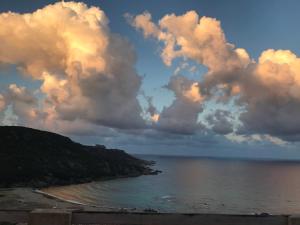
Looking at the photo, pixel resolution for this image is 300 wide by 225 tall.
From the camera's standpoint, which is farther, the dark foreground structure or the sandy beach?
the sandy beach

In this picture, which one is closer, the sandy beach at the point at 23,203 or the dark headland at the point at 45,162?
the sandy beach at the point at 23,203

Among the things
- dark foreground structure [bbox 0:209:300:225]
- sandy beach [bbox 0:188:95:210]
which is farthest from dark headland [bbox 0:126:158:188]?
dark foreground structure [bbox 0:209:300:225]

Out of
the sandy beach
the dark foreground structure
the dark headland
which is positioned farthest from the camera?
the dark headland

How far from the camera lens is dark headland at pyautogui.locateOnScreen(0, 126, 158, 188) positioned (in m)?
135

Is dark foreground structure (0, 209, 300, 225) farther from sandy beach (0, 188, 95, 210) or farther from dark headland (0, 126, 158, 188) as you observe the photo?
dark headland (0, 126, 158, 188)

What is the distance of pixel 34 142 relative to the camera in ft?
582

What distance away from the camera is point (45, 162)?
155 m

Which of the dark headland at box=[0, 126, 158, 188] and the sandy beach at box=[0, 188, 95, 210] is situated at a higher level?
the dark headland at box=[0, 126, 158, 188]

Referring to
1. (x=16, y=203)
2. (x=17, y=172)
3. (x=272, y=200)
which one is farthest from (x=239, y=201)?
(x=17, y=172)

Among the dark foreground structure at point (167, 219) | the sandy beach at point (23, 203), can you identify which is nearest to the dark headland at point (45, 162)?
the sandy beach at point (23, 203)

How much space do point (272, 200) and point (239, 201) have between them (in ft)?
45.8

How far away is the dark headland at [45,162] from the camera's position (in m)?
135

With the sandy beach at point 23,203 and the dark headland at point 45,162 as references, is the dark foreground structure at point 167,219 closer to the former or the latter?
the sandy beach at point 23,203

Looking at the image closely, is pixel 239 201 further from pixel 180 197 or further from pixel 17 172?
pixel 17 172
